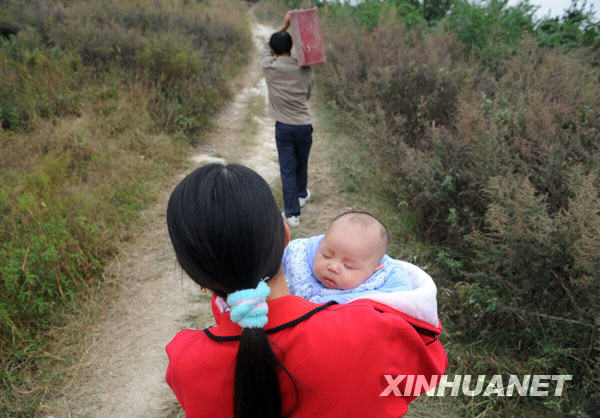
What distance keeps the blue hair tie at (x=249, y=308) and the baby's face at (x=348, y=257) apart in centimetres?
65

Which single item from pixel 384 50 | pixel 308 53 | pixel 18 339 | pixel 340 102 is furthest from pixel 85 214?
pixel 384 50

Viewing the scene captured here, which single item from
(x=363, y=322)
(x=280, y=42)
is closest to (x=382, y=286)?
(x=363, y=322)

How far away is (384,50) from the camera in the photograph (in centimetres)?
685

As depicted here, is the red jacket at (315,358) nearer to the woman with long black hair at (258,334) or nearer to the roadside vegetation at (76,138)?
the woman with long black hair at (258,334)

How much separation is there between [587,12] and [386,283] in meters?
6.83

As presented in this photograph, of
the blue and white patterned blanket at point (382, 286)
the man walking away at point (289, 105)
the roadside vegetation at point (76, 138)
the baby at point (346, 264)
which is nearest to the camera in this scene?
the blue and white patterned blanket at point (382, 286)

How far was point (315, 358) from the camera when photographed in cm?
90

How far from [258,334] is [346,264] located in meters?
Result: 0.74

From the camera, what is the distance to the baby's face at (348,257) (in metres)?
1.51

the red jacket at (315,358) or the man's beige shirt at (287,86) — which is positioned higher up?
the man's beige shirt at (287,86)

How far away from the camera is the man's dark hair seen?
350 cm

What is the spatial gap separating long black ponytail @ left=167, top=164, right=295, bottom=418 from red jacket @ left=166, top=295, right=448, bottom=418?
0.18 ft

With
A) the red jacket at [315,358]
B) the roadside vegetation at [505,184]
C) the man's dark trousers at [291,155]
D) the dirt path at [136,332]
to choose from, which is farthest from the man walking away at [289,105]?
the red jacket at [315,358]

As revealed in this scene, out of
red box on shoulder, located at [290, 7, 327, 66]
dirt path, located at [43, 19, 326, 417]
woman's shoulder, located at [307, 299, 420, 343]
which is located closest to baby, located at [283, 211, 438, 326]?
woman's shoulder, located at [307, 299, 420, 343]
